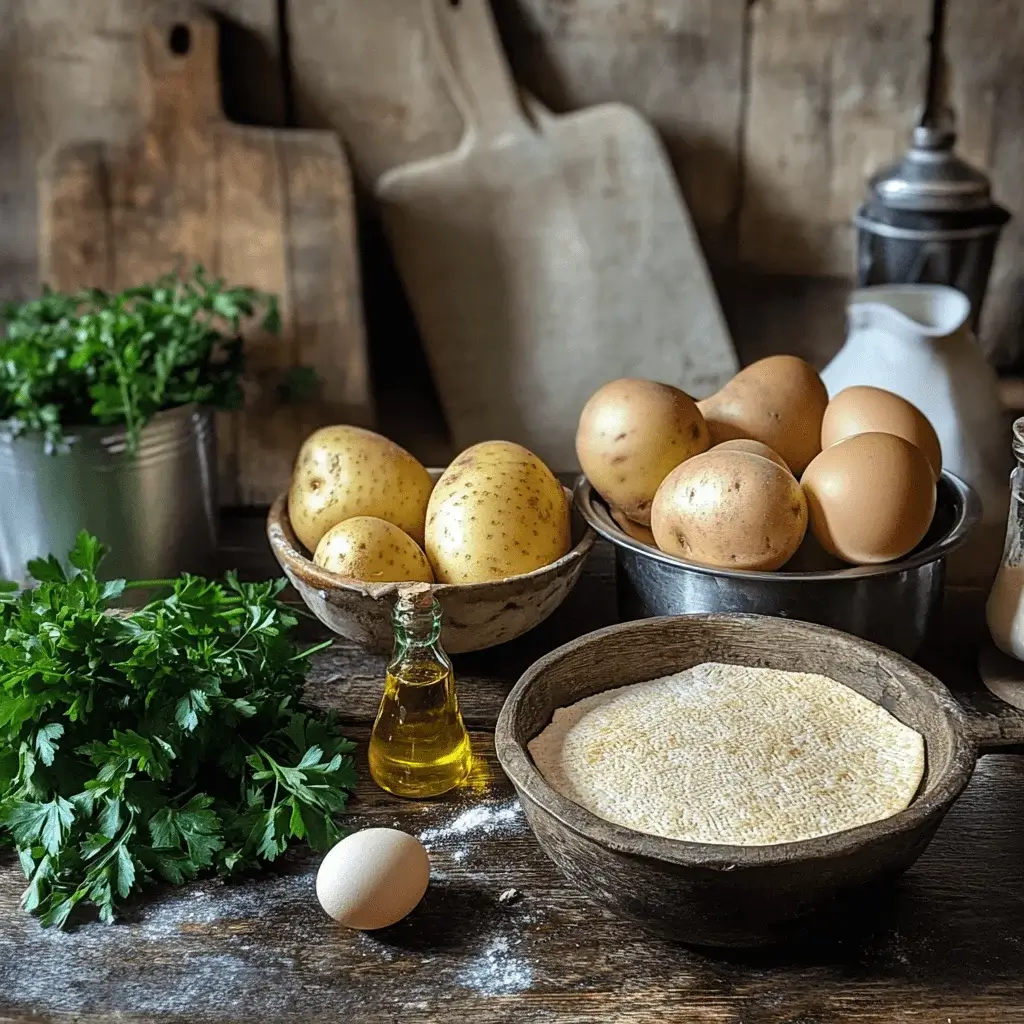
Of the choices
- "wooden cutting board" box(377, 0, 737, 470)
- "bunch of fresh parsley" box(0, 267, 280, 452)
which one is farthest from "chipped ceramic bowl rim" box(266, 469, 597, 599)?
"wooden cutting board" box(377, 0, 737, 470)

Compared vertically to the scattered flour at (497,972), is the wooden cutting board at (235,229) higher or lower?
higher

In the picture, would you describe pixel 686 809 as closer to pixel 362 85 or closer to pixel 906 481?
pixel 906 481

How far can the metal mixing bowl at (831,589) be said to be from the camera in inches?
33.1

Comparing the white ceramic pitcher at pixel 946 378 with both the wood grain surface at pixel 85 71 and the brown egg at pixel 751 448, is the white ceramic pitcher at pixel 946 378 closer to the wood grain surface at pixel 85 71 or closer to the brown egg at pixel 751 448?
the brown egg at pixel 751 448

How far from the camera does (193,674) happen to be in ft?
2.52

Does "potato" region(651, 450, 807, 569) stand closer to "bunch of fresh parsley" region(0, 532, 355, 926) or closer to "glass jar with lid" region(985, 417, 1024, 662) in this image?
"glass jar with lid" region(985, 417, 1024, 662)

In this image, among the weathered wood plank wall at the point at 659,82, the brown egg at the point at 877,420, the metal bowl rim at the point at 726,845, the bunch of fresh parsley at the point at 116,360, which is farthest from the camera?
the weathered wood plank wall at the point at 659,82

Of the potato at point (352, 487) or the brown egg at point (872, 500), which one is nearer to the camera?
the brown egg at point (872, 500)

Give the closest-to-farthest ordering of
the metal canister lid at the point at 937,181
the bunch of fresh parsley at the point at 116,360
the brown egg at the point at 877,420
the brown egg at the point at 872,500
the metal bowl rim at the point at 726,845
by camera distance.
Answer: the metal bowl rim at the point at 726,845 → the brown egg at the point at 872,500 → the brown egg at the point at 877,420 → the bunch of fresh parsley at the point at 116,360 → the metal canister lid at the point at 937,181

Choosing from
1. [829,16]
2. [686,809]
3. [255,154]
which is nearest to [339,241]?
[255,154]

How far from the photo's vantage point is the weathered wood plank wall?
4.58ft

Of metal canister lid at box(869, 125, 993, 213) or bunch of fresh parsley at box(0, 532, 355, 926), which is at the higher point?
metal canister lid at box(869, 125, 993, 213)

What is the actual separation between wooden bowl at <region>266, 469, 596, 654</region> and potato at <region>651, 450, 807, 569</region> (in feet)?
0.32

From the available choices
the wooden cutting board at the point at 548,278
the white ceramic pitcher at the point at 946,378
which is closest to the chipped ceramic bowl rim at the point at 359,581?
the white ceramic pitcher at the point at 946,378
